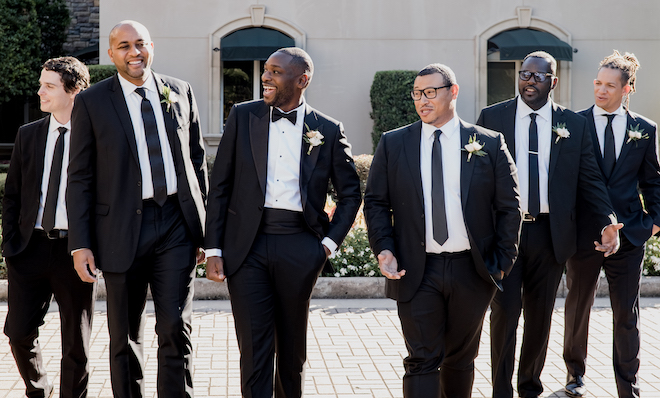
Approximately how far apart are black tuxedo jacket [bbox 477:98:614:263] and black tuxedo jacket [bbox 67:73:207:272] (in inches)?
84.4

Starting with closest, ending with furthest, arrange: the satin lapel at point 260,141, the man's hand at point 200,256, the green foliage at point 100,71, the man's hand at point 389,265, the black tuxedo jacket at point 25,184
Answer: the man's hand at point 389,265 → the satin lapel at point 260,141 → the man's hand at point 200,256 → the black tuxedo jacket at point 25,184 → the green foliage at point 100,71

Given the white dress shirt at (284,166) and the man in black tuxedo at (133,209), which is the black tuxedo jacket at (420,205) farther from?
the man in black tuxedo at (133,209)

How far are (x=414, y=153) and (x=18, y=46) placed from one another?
14.8 m

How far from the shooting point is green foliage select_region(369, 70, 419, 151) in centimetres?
1469

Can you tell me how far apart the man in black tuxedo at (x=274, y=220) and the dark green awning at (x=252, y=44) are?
34.2 feet

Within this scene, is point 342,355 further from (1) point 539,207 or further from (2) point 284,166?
(2) point 284,166

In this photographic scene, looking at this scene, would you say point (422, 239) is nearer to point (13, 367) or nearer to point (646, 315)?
point (13, 367)

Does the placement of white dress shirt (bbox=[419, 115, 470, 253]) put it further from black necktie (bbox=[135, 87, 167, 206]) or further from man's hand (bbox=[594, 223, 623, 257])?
black necktie (bbox=[135, 87, 167, 206])

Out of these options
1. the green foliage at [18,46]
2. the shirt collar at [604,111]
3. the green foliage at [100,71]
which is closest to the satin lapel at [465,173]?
the shirt collar at [604,111]

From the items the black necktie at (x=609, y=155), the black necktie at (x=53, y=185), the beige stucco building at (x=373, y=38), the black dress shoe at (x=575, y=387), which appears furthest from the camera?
the beige stucco building at (x=373, y=38)

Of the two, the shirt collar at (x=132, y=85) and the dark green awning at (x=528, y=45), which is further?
the dark green awning at (x=528, y=45)

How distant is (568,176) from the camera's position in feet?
16.0

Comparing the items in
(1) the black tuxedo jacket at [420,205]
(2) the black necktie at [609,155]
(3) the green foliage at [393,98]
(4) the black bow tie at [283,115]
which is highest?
(3) the green foliage at [393,98]

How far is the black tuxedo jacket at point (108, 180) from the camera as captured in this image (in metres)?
4.08
